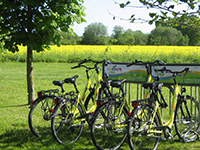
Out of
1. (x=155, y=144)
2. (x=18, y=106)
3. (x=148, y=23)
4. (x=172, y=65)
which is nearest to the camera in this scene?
(x=148, y=23)

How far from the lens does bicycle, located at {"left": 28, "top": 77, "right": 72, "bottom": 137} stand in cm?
480

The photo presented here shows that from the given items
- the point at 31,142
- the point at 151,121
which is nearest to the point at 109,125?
the point at 151,121

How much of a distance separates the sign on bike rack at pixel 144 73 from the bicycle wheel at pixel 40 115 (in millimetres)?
1527

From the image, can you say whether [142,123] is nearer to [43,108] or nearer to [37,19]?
[43,108]

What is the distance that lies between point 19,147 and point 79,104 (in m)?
1.21

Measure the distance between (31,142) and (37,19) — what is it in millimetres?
3563

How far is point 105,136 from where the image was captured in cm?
507

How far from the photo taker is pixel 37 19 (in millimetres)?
7410

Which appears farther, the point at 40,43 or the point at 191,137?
the point at 40,43

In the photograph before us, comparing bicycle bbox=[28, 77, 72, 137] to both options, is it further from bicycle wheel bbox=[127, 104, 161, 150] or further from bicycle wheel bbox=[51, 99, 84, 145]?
bicycle wheel bbox=[127, 104, 161, 150]

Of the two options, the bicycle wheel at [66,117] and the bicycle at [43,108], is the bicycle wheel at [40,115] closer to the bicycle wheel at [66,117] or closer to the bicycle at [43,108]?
the bicycle at [43,108]

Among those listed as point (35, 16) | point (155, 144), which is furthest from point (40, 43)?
point (155, 144)

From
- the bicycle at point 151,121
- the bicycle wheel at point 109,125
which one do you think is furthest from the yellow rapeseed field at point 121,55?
the bicycle wheel at point 109,125

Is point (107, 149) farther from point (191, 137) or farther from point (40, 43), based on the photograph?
point (40, 43)
